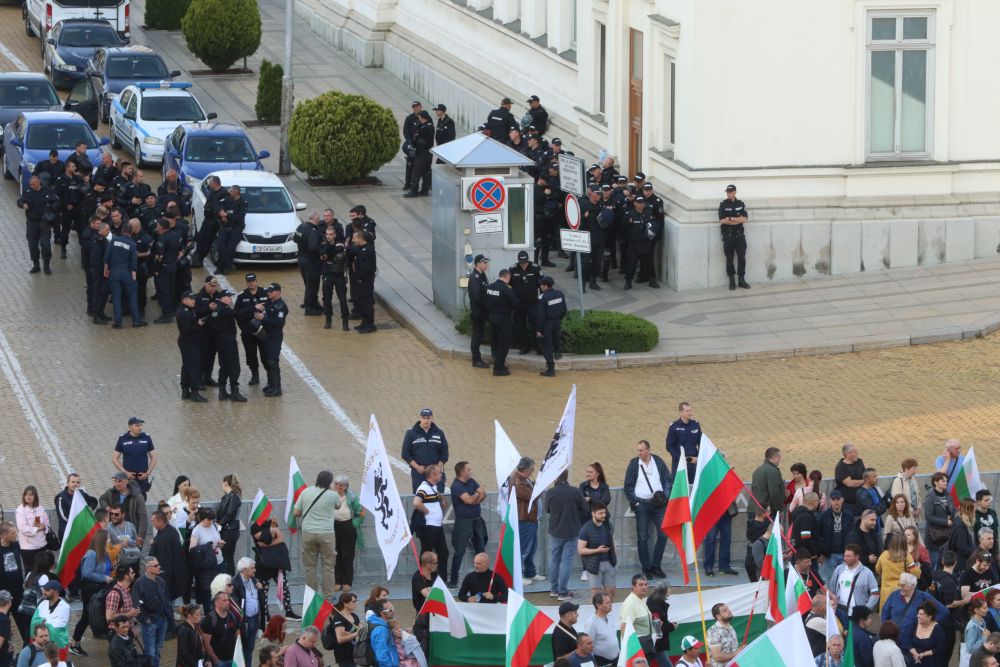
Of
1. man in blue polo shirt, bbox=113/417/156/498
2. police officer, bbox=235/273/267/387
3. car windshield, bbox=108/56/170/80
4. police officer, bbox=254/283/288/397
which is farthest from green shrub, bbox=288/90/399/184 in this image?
man in blue polo shirt, bbox=113/417/156/498

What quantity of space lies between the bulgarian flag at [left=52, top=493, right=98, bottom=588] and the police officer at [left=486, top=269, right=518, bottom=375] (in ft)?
29.5

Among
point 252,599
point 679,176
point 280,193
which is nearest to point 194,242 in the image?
point 280,193

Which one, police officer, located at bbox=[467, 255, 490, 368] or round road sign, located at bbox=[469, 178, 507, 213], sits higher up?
round road sign, located at bbox=[469, 178, 507, 213]

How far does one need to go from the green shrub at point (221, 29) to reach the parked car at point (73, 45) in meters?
1.69

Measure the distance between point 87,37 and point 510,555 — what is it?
29928 millimetres

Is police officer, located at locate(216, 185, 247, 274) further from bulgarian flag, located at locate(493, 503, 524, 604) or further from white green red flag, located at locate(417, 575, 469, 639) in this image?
white green red flag, located at locate(417, 575, 469, 639)

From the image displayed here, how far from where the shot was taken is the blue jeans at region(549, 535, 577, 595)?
20.6m

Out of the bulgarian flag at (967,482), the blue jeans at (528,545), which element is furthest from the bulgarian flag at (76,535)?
the bulgarian flag at (967,482)

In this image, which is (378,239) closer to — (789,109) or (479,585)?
(789,109)

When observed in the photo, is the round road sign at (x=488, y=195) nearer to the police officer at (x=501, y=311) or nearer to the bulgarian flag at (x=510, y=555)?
the police officer at (x=501, y=311)

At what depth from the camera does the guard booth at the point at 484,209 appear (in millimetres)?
29359

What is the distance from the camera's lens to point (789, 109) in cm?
3161

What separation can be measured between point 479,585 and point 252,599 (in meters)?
2.01

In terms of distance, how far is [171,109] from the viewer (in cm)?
3959
